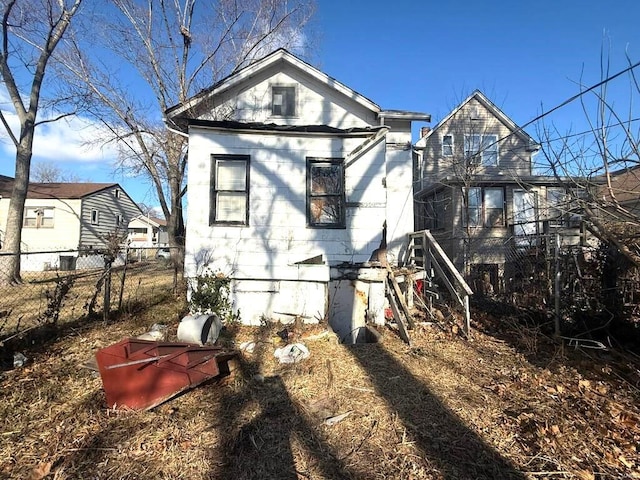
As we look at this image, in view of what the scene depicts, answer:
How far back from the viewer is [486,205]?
15.0 metres

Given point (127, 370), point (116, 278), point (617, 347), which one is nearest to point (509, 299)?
point (617, 347)

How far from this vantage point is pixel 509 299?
788 centimetres

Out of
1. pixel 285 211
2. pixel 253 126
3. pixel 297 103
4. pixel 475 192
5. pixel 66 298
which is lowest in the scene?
pixel 66 298

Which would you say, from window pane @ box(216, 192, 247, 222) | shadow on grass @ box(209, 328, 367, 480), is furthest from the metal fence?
shadow on grass @ box(209, 328, 367, 480)

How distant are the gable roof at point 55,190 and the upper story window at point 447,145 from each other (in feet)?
73.0

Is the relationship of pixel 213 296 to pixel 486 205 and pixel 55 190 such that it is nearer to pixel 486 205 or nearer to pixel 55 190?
pixel 486 205

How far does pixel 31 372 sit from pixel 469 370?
5634 mm

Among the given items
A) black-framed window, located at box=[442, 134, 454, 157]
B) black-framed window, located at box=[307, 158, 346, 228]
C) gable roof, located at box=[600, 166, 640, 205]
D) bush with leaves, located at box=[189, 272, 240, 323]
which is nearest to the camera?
gable roof, located at box=[600, 166, 640, 205]

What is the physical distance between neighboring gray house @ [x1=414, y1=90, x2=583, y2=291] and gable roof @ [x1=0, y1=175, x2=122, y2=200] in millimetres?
21393

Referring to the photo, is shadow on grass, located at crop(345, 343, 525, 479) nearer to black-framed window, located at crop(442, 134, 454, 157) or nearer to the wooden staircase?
the wooden staircase

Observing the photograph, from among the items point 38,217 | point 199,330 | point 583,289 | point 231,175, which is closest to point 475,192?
point 583,289

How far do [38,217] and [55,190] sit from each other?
7.05 ft

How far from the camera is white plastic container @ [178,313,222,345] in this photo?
221 inches

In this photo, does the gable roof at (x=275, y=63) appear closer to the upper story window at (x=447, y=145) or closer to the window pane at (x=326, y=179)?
the window pane at (x=326, y=179)
